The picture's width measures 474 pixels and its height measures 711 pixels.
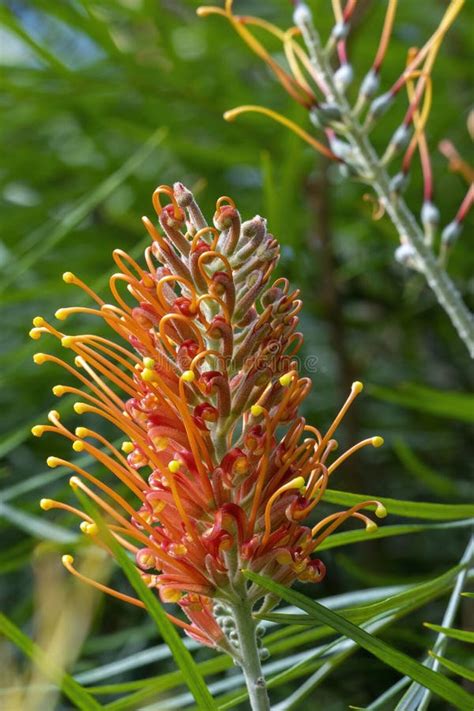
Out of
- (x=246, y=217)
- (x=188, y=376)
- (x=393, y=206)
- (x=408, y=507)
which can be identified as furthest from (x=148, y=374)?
(x=246, y=217)

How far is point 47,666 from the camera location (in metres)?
0.28

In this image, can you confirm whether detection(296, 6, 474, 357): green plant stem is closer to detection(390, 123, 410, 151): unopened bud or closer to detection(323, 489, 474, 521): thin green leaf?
detection(390, 123, 410, 151): unopened bud

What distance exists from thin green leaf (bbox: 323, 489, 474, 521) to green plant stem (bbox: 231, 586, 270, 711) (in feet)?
0.18

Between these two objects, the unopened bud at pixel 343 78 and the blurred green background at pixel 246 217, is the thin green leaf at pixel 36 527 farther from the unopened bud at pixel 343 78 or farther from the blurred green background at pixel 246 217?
the unopened bud at pixel 343 78

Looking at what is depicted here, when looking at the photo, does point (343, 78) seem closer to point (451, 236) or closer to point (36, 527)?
point (451, 236)

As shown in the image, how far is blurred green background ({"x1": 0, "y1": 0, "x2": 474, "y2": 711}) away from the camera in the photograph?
91cm

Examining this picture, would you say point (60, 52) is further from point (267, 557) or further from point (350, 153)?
point (267, 557)

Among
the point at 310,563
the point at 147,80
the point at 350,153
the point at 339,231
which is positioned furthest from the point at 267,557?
the point at 339,231

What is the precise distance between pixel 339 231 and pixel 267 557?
0.83 metres

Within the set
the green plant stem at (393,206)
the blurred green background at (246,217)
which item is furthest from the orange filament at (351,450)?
the blurred green background at (246,217)

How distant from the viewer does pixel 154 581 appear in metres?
0.40

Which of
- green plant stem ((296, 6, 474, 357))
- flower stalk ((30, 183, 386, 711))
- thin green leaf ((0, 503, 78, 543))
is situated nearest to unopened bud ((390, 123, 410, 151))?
green plant stem ((296, 6, 474, 357))

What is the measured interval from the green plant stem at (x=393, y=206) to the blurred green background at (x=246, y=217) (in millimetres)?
213

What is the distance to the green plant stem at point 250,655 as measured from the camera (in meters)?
0.36
